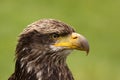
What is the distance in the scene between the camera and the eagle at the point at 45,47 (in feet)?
41.9

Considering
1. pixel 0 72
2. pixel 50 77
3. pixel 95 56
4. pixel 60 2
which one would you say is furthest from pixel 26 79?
pixel 60 2

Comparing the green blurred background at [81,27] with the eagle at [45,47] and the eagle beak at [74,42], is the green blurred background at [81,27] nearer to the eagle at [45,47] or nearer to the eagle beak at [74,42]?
the eagle at [45,47]

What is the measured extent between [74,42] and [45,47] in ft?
1.16

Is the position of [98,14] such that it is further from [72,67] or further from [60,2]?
[72,67]

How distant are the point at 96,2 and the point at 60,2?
838 millimetres

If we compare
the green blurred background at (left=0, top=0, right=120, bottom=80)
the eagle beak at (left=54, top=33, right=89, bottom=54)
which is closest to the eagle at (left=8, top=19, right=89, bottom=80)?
the eagle beak at (left=54, top=33, right=89, bottom=54)

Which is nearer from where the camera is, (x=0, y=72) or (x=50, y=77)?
(x=50, y=77)

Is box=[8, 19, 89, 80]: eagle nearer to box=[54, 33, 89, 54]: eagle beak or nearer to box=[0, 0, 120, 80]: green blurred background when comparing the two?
box=[54, 33, 89, 54]: eagle beak

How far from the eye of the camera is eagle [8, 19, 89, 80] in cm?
1276

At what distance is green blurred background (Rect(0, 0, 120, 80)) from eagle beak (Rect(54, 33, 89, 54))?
5382 millimetres

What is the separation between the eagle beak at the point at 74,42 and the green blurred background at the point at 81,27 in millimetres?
5382

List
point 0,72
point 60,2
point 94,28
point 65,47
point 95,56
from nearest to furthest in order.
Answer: point 65,47 → point 0,72 → point 95,56 → point 94,28 → point 60,2

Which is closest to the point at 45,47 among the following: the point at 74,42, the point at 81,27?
the point at 74,42

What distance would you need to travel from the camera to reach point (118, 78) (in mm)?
19000
